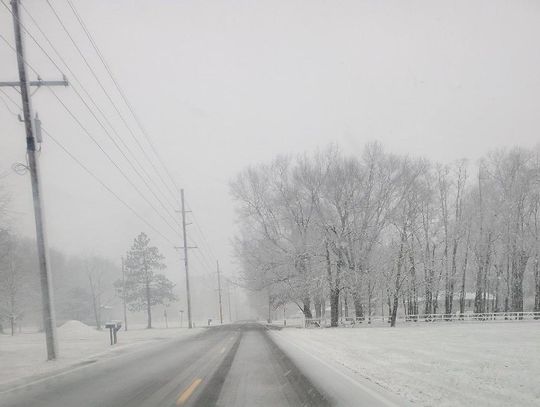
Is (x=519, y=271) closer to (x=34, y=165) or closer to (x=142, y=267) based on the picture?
(x=34, y=165)

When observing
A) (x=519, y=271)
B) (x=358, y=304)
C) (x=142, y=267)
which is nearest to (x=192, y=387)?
(x=358, y=304)

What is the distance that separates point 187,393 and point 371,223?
98.8 ft

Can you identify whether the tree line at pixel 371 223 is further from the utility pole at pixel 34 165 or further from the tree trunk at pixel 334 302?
the utility pole at pixel 34 165

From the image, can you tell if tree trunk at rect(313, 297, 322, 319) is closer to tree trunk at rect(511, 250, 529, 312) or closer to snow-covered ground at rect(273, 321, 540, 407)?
tree trunk at rect(511, 250, 529, 312)

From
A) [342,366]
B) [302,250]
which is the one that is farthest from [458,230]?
[342,366]

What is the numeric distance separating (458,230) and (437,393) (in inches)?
1423

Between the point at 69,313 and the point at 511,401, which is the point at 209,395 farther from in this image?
the point at 69,313

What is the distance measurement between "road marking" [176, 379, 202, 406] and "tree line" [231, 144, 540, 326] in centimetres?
2479

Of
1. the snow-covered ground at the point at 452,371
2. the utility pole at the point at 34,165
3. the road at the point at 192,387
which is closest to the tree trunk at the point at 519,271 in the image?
the snow-covered ground at the point at 452,371

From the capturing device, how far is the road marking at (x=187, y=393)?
698 centimetres

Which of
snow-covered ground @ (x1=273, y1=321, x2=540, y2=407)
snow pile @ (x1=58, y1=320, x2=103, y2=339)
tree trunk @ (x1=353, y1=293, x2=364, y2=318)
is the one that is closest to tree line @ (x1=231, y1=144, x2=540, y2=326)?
tree trunk @ (x1=353, y1=293, x2=364, y2=318)

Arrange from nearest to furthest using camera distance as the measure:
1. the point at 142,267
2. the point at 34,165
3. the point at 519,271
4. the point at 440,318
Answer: the point at 34,165 → the point at 440,318 → the point at 519,271 → the point at 142,267

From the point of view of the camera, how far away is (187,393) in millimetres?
7645

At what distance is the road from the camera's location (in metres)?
7.03
